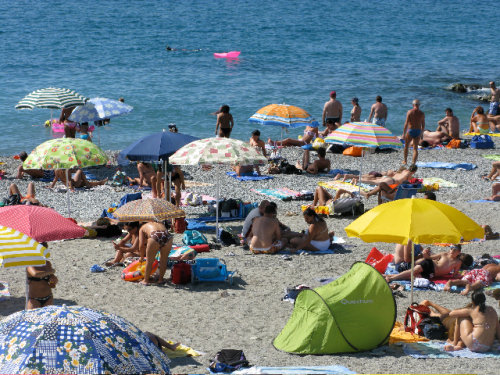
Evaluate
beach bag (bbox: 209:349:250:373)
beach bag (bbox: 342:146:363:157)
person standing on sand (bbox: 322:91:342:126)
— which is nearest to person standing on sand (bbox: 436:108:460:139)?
person standing on sand (bbox: 322:91:342:126)

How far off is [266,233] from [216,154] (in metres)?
1.43

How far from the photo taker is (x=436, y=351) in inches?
310

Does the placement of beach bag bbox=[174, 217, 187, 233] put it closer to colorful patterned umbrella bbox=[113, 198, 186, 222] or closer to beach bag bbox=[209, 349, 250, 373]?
colorful patterned umbrella bbox=[113, 198, 186, 222]

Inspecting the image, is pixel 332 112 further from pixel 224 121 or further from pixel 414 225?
pixel 414 225

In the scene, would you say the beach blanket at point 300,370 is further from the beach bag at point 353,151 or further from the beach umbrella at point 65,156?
the beach bag at point 353,151

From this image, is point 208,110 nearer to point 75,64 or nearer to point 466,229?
point 75,64

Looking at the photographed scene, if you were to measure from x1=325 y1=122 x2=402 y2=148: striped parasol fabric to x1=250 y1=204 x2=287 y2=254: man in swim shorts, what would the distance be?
365cm

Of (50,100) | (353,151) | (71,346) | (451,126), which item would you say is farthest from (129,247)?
(451,126)

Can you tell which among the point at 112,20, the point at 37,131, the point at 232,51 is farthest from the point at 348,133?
the point at 112,20

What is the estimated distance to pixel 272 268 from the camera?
35.8 ft

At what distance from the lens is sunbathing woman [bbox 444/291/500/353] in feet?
25.7

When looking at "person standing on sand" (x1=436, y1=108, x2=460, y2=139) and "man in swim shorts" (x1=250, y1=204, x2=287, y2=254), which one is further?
"person standing on sand" (x1=436, y1=108, x2=460, y2=139)

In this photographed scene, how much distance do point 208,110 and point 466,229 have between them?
2348cm

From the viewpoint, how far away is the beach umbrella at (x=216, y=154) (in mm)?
11797
